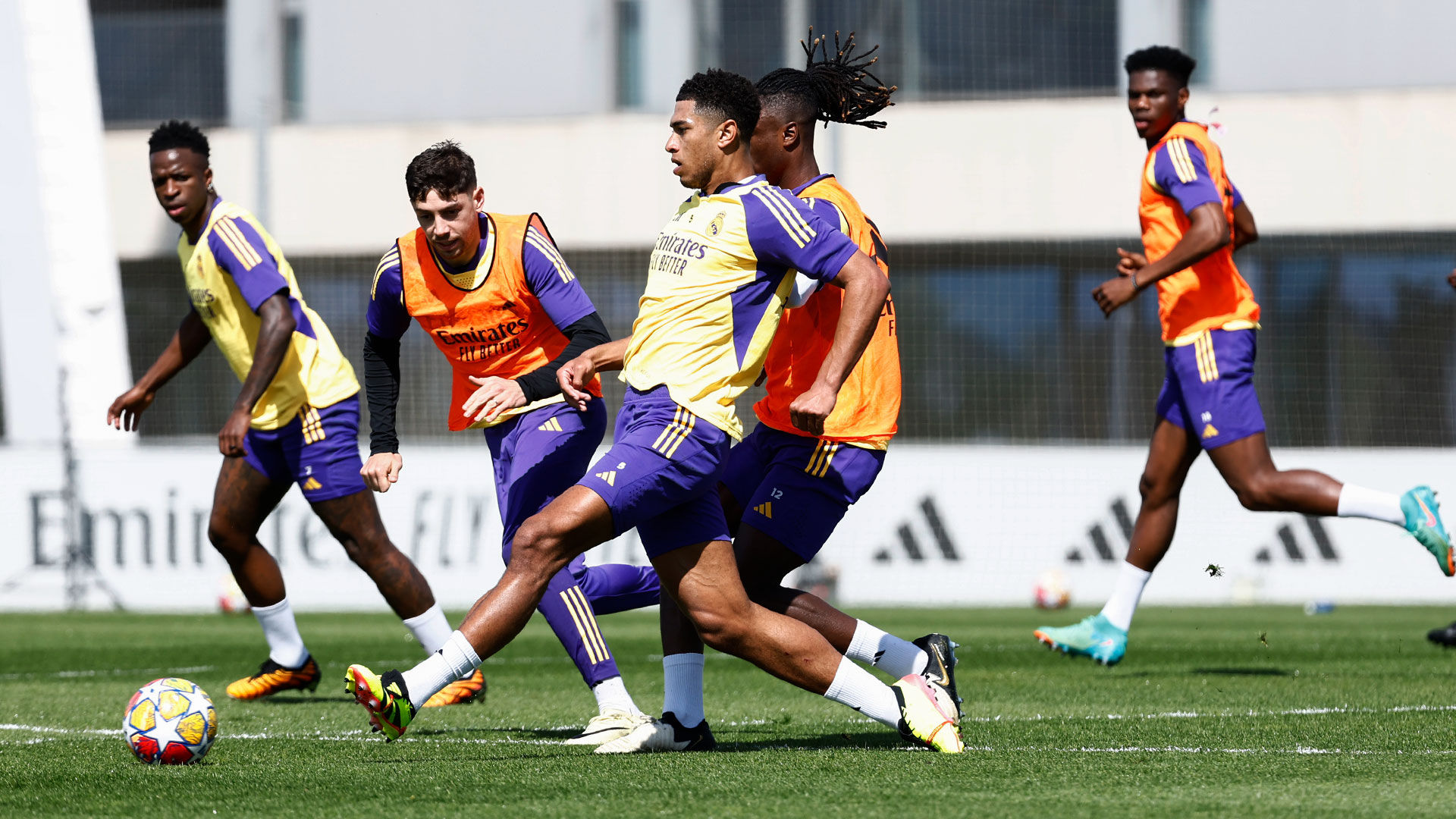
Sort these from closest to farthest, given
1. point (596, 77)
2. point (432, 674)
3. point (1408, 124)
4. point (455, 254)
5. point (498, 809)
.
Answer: point (498, 809), point (432, 674), point (455, 254), point (1408, 124), point (596, 77)

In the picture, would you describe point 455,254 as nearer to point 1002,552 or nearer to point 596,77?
point 1002,552

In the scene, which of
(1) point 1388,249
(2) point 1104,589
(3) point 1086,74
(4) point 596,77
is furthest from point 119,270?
(1) point 1388,249

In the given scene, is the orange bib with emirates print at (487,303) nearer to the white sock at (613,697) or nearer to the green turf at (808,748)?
the white sock at (613,697)

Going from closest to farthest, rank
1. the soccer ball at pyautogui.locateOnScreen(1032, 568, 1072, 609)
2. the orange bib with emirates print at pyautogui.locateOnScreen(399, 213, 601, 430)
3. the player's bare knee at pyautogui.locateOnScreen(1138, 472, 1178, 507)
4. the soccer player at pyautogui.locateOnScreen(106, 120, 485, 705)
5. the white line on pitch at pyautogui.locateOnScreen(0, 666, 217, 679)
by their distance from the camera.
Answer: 1. the orange bib with emirates print at pyautogui.locateOnScreen(399, 213, 601, 430)
2. the soccer player at pyautogui.locateOnScreen(106, 120, 485, 705)
3. the player's bare knee at pyautogui.locateOnScreen(1138, 472, 1178, 507)
4. the white line on pitch at pyautogui.locateOnScreen(0, 666, 217, 679)
5. the soccer ball at pyautogui.locateOnScreen(1032, 568, 1072, 609)

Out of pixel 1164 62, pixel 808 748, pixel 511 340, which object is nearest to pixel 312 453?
pixel 511 340

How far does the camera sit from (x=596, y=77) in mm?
25016

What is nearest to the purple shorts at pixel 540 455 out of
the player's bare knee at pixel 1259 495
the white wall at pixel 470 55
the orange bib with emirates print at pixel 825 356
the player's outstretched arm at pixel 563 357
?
the player's outstretched arm at pixel 563 357

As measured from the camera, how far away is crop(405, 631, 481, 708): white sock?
447 centimetres

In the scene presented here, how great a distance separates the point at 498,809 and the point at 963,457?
40.7 feet

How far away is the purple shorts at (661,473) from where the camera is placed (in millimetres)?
4582

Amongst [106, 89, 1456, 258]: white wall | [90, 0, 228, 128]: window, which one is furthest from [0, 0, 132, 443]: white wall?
[90, 0, 228, 128]: window

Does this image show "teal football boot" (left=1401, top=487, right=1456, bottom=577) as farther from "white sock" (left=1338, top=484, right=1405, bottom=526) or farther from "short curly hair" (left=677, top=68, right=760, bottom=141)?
"short curly hair" (left=677, top=68, right=760, bottom=141)

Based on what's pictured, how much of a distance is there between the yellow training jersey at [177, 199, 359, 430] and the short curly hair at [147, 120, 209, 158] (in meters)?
0.25

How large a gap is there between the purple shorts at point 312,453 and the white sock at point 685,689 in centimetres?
254
